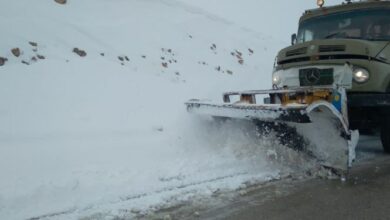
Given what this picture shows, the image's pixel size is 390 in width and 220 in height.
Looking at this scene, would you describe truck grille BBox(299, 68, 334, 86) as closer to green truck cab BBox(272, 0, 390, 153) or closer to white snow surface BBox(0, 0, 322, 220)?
green truck cab BBox(272, 0, 390, 153)

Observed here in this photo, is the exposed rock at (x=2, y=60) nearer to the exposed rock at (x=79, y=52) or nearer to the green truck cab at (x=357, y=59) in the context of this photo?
the exposed rock at (x=79, y=52)

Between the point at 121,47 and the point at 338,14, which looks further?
the point at 121,47

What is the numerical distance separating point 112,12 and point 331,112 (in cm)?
1675

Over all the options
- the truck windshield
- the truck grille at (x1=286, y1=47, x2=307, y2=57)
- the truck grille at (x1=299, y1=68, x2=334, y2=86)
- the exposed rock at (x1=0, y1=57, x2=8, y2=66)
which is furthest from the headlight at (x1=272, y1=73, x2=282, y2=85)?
the exposed rock at (x1=0, y1=57, x2=8, y2=66)

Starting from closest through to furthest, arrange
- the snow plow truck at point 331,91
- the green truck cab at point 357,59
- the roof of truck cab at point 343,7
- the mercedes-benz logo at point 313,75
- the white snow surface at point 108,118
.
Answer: the white snow surface at point 108,118, the snow plow truck at point 331,91, the green truck cab at point 357,59, the mercedes-benz logo at point 313,75, the roof of truck cab at point 343,7

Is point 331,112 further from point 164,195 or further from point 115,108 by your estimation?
point 115,108

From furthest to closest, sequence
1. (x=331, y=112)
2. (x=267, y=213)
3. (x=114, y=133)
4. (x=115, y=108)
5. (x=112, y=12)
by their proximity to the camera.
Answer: (x=112, y=12)
(x=115, y=108)
(x=114, y=133)
(x=331, y=112)
(x=267, y=213)

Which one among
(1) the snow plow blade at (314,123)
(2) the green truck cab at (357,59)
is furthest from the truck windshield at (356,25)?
(1) the snow plow blade at (314,123)

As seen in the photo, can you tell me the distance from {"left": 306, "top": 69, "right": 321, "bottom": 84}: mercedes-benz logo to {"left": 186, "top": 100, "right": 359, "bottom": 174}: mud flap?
3.14 feet

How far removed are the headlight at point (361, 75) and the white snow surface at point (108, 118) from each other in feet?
5.12

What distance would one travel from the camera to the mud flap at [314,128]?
4.86 m

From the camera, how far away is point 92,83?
11281 millimetres

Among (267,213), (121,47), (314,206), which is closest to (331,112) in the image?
(314,206)

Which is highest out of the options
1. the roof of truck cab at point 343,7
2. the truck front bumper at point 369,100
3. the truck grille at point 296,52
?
the roof of truck cab at point 343,7
